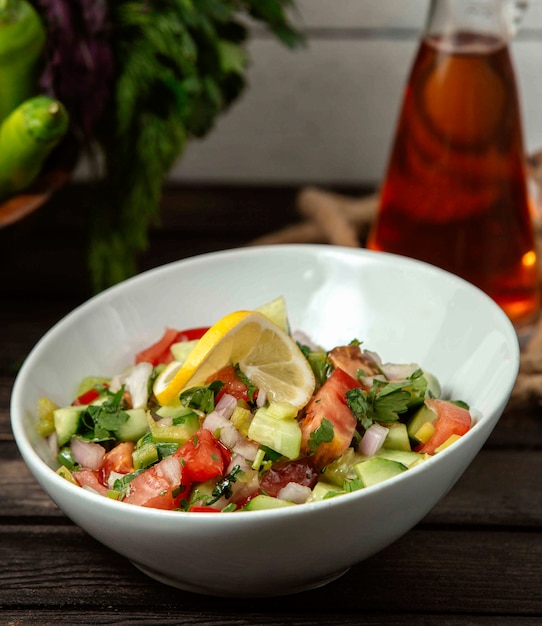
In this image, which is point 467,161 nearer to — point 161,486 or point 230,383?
point 230,383

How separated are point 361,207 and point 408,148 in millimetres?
344

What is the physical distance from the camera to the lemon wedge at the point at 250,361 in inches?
41.6

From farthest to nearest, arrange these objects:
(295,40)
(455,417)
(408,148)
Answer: (295,40), (408,148), (455,417)

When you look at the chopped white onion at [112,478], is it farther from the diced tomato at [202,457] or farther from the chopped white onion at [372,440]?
the chopped white onion at [372,440]

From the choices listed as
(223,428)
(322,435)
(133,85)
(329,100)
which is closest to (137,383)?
(223,428)

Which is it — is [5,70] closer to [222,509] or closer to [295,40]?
[295,40]

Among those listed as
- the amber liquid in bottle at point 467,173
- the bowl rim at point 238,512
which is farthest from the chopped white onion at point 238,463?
the amber liquid in bottle at point 467,173

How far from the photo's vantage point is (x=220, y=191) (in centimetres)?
221

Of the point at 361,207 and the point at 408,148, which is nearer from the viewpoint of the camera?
the point at 408,148

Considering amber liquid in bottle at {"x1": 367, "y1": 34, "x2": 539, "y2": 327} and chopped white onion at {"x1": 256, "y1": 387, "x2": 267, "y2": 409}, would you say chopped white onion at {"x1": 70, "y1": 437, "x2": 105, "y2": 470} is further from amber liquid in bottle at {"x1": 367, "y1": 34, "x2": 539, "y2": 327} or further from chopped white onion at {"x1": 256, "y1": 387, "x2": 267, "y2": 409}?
amber liquid in bottle at {"x1": 367, "y1": 34, "x2": 539, "y2": 327}

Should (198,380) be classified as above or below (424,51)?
below

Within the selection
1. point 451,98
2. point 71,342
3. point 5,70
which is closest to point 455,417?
point 71,342

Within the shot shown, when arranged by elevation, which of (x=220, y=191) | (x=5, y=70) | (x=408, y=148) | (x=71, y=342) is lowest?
(x=220, y=191)

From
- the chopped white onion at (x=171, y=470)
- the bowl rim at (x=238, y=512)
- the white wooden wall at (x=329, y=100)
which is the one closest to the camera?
the bowl rim at (x=238, y=512)
